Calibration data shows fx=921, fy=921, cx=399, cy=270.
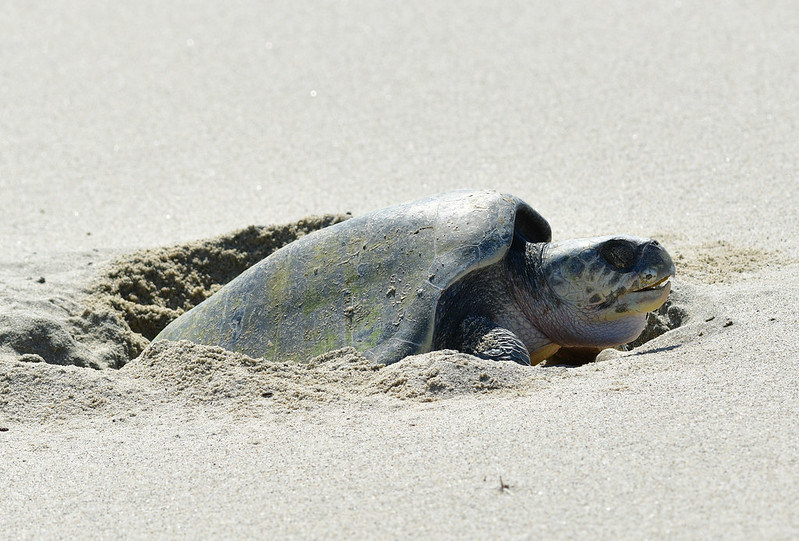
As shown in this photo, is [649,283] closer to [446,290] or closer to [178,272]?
[446,290]

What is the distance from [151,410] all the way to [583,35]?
579 centimetres

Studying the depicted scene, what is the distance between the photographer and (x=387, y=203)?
543cm

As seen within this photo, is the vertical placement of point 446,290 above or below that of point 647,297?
above

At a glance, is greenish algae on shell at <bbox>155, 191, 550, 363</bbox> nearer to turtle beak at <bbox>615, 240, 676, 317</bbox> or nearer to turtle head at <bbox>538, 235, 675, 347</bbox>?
turtle head at <bbox>538, 235, 675, 347</bbox>

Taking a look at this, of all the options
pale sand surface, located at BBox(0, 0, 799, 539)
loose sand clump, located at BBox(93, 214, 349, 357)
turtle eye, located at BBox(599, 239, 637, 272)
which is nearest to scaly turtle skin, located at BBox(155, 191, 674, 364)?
turtle eye, located at BBox(599, 239, 637, 272)

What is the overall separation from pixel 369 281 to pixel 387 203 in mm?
2129

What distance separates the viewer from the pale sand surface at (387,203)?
82.0 inches

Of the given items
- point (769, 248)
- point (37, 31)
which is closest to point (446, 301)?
point (769, 248)

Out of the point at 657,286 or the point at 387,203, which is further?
the point at 387,203

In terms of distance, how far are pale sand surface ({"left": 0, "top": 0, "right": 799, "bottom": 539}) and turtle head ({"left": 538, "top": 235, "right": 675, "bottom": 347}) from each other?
0.80 ft

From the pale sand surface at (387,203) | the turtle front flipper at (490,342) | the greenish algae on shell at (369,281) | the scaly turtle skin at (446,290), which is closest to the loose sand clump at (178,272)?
the pale sand surface at (387,203)

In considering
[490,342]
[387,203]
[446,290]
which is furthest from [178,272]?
[490,342]

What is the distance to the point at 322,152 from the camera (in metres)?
6.24

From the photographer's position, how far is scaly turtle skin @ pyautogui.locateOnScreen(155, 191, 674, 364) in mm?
3219
